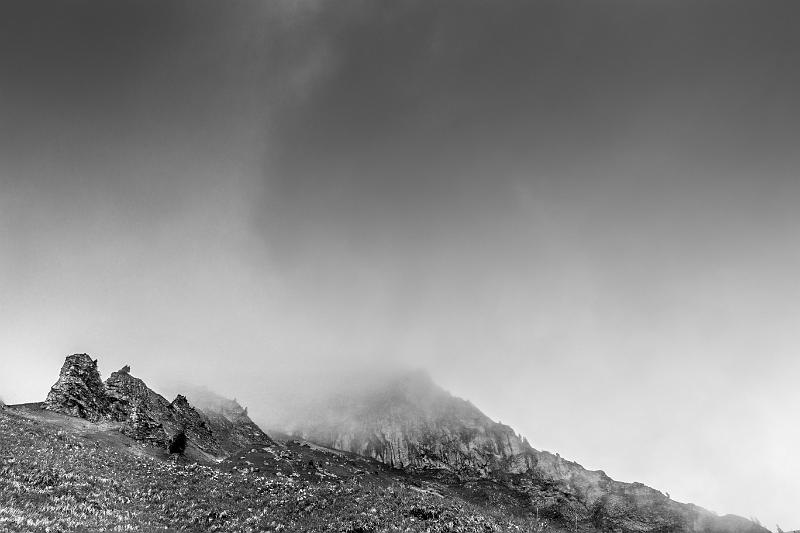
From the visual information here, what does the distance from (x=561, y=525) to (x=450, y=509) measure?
137947 millimetres

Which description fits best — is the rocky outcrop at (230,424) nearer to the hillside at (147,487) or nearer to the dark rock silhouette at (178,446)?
the hillside at (147,487)

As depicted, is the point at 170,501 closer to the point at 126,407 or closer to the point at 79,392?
the point at 79,392

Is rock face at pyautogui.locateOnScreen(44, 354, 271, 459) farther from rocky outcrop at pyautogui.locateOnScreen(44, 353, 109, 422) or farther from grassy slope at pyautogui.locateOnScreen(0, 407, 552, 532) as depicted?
grassy slope at pyautogui.locateOnScreen(0, 407, 552, 532)

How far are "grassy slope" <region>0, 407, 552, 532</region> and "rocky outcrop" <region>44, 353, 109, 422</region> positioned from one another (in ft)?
113

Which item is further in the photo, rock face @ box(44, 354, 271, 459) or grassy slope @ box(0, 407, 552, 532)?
rock face @ box(44, 354, 271, 459)

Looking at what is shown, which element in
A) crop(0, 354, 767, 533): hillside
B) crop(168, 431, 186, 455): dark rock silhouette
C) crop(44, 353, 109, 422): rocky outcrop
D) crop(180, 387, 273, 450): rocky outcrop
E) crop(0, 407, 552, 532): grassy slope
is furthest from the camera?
crop(180, 387, 273, 450): rocky outcrop

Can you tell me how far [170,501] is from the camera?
39156mm

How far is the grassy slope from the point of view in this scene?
30875mm

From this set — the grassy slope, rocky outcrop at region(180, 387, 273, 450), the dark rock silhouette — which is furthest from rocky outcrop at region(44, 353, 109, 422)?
rocky outcrop at region(180, 387, 273, 450)

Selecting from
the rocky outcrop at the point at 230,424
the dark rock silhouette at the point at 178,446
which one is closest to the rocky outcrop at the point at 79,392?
the dark rock silhouette at the point at 178,446

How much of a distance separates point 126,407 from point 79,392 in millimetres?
11149

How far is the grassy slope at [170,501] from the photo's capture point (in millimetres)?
30875

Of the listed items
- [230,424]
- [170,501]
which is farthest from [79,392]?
[230,424]

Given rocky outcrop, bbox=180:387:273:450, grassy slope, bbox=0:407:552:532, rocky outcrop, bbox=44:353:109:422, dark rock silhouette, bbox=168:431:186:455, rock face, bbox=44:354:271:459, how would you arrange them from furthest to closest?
1. rocky outcrop, bbox=180:387:273:450
2. rocky outcrop, bbox=44:353:109:422
3. rock face, bbox=44:354:271:459
4. dark rock silhouette, bbox=168:431:186:455
5. grassy slope, bbox=0:407:552:532
